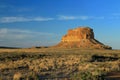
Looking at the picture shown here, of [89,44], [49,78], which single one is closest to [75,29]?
[89,44]

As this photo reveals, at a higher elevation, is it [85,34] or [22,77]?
[85,34]

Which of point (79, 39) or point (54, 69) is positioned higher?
point (79, 39)

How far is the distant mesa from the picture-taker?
146 meters

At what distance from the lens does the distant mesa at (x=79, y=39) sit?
146 m

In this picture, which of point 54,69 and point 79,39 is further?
point 79,39

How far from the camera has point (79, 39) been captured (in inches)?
5950

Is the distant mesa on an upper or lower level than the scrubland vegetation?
upper

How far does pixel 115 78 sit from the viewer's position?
2306cm

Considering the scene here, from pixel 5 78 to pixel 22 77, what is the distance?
153cm

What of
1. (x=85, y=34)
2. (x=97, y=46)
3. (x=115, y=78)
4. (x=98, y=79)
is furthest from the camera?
(x=85, y=34)

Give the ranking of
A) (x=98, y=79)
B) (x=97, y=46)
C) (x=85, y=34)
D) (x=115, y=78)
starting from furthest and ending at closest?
(x=85, y=34) < (x=97, y=46) < (x=115, y=78) < (x=98, y=79)

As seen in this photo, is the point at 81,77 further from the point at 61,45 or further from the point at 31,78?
the point at 61,45

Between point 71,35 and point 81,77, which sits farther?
point 71,35

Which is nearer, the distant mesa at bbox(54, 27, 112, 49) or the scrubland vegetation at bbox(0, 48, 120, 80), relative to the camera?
the scrubland vegetation at bbox(0, 48, 120, 80)
